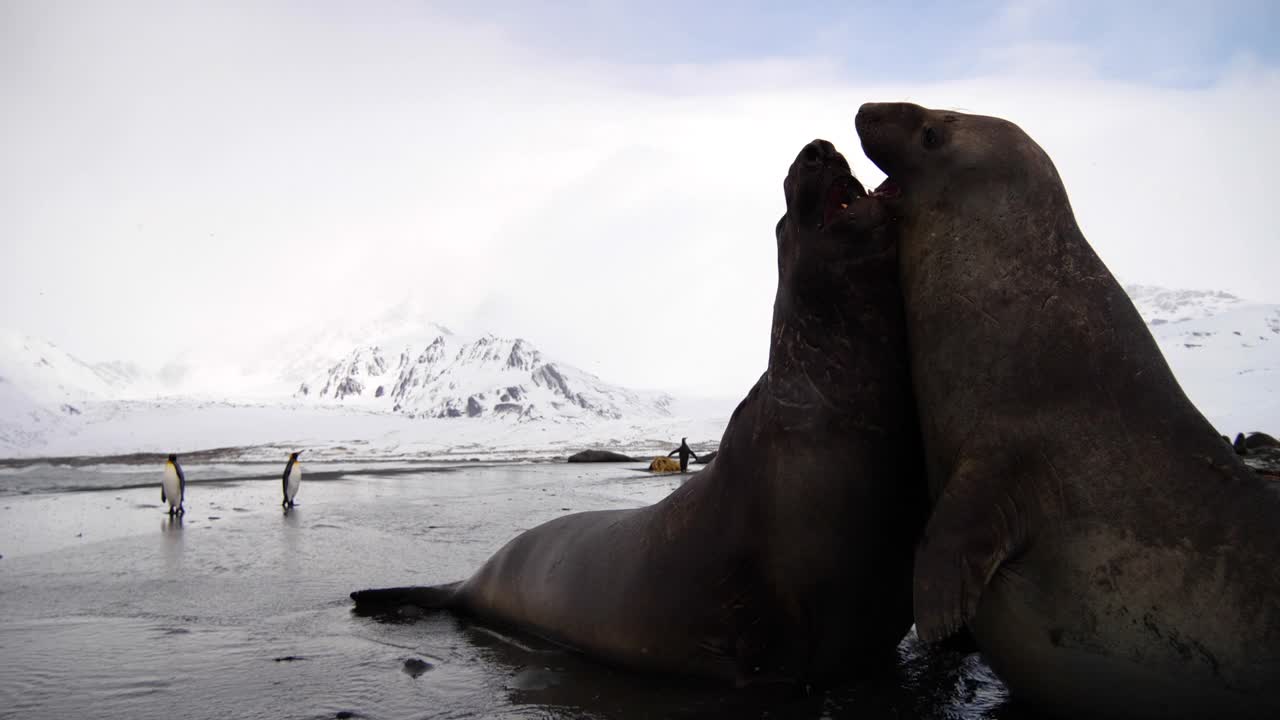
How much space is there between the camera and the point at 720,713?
2.75 meters

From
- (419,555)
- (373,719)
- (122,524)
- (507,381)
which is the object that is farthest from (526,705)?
(507,381)

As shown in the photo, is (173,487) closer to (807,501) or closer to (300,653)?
(300,653)

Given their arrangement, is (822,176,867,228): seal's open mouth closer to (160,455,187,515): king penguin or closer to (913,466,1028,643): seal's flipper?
(913,466,1028,643): seal's flipper

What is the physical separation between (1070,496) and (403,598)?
12.2 ft

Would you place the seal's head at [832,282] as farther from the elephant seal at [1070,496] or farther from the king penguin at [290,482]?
the king penguin at [290,482]

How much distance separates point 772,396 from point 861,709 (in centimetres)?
107

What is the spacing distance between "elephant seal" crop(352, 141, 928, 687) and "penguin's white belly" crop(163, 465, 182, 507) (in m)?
11.6

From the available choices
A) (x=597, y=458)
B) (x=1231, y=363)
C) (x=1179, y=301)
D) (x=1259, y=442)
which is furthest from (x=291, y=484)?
→ (x=1179, y=301)

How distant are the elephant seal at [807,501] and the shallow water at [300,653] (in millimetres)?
165

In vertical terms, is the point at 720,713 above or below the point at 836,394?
below

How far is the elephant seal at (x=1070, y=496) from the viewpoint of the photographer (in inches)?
90.5

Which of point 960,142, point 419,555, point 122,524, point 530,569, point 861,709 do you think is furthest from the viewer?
point 122,524

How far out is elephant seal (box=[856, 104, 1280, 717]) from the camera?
2.30 metres

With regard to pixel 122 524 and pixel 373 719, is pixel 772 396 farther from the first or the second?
pixel 122 524
